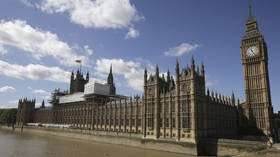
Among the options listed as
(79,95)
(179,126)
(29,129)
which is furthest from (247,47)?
(29,129)

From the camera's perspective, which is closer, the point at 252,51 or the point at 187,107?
the point at 187,107

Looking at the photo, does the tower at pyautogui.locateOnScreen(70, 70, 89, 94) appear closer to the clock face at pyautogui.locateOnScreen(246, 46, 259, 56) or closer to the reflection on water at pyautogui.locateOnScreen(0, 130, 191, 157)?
the reflection on water at pyautogui.locateOnScreen(0, 130, 191, 157)

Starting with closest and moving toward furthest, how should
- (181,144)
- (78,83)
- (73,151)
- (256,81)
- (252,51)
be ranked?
(181,144)
(73,151)
(256,81)
(252,51)
(78,83)

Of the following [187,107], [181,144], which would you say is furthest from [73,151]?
[187,107]

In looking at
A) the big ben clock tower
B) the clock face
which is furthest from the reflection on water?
the clock face

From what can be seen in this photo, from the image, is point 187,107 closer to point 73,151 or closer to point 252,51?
point 73,151

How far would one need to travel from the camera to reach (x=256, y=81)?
80.9 m

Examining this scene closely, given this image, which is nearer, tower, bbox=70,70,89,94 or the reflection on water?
the reflection on water

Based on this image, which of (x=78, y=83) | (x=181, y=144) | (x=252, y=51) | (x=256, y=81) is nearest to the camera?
(x=181, y=144)

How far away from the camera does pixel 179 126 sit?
187ft

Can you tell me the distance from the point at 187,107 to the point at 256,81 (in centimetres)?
4150

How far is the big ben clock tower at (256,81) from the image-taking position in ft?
251

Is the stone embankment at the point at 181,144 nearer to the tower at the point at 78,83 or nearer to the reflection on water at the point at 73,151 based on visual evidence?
the reflection on water at the point at 73,151

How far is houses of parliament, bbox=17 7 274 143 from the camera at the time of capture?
57.0 m
